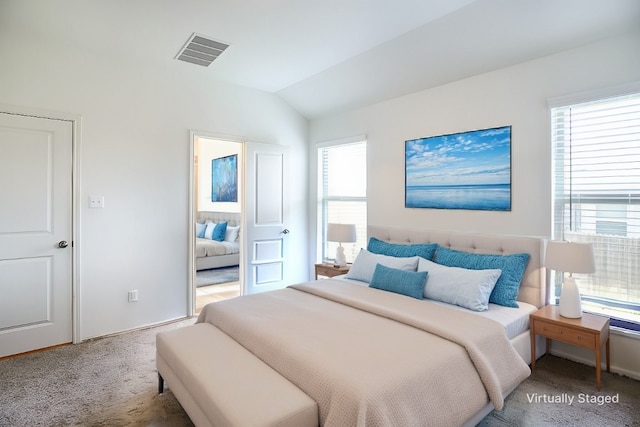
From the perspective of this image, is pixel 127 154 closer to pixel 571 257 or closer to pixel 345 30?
pixel 345 30

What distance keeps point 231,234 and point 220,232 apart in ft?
0.84

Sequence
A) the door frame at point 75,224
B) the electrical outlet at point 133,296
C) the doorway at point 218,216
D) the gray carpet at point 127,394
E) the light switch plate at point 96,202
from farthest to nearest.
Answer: the doorway at point 218,216
the electrical outlet at point 133,296
the light switch plate at point 96,202
the door frame at point 75,224
the gray carpet at point 127,394

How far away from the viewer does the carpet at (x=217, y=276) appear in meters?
5.64

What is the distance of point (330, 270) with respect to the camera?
4203mm

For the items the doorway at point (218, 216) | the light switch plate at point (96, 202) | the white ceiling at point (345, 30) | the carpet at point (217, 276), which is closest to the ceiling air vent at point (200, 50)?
the white ceiling at point (345, 30)

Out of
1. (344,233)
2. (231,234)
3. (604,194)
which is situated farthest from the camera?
(231,234)

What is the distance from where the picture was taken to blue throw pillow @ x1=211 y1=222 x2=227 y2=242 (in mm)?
6828

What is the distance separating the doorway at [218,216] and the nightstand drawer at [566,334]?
375 centimetres

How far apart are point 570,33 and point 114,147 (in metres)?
4.00

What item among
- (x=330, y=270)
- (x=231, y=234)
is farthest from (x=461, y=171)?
(x=231, y=234)

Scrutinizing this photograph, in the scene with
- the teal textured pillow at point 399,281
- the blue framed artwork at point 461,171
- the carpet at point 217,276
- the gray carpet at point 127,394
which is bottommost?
the gray carpet at point 127,394

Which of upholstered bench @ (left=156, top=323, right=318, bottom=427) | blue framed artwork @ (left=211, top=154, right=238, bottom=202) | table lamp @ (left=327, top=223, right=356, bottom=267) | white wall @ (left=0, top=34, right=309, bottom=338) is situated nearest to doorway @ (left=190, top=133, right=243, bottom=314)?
blue framed artwork @ (left=211, top=154, right=238, bottom=202)

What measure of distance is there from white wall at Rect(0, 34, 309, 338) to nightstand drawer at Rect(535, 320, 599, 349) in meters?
3.41

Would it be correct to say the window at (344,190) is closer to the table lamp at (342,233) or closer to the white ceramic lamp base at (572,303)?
the table lamp at (342,233)
